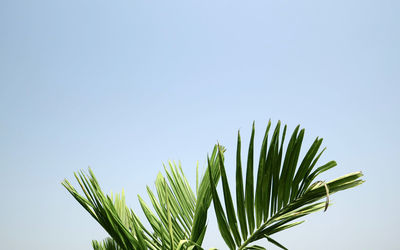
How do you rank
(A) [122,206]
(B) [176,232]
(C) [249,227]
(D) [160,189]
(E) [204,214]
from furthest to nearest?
(A) [122,206]
(D) [160,189]
(B) [176,232]
(E) [204,214]
(C) [249,227]

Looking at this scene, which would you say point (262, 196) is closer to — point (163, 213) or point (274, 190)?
point (274, 190)

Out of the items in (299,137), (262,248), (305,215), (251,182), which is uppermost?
(299,137)

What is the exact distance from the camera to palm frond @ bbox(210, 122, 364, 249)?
4.28 ft

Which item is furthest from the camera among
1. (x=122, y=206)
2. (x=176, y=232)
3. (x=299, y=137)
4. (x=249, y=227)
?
(x=122, y=206)

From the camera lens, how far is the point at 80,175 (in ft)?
4.25

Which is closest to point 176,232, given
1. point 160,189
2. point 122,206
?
point 160,189

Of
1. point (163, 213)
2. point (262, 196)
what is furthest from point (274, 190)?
point (163, 213)

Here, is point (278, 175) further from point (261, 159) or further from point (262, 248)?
point (262, 248)

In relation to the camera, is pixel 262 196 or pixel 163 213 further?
pixel 163 213

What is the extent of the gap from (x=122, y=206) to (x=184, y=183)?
552 millimetres

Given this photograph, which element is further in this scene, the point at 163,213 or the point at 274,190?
the point at 163,213

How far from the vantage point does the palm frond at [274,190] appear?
1.30 m

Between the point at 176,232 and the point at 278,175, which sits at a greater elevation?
the point at 278,175

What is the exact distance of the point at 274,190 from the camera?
4.46 ft
